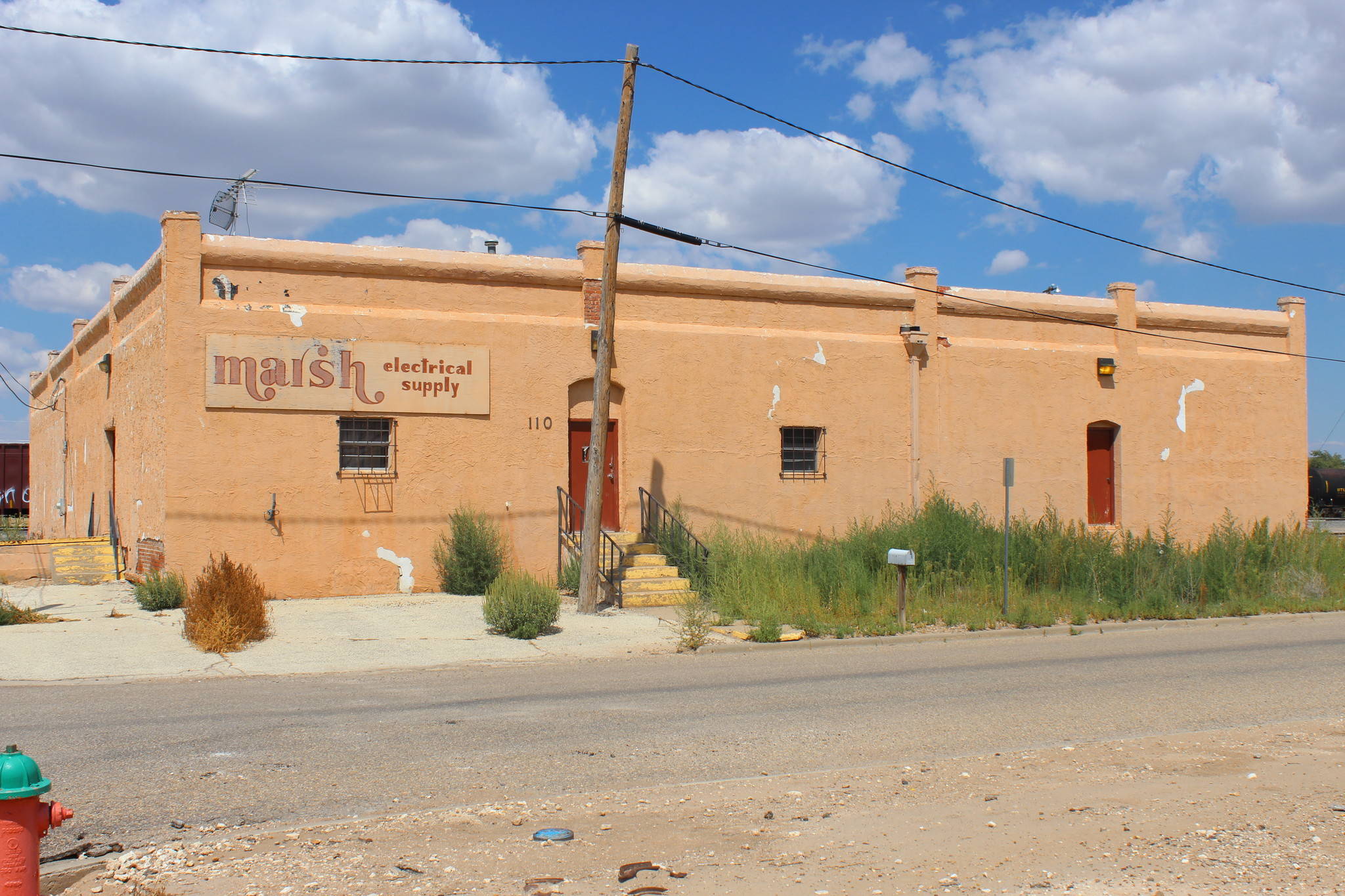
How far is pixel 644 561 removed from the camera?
16.9 metres

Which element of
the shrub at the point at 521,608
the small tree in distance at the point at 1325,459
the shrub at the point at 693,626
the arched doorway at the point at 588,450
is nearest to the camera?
the shrub at the point at 693,626

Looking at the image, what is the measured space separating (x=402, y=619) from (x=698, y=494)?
606cm

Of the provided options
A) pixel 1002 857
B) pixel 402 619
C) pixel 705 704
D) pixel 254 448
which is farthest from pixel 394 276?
pixel 1002 857

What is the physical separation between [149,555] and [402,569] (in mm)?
3845

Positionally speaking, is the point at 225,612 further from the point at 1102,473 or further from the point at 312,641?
the point at 1102,473

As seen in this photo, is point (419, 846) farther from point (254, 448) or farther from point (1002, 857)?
point (254, 448)

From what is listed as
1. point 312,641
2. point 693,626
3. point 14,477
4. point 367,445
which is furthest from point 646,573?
point 14,477

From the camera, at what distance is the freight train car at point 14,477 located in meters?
36.5

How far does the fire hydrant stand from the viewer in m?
3.99

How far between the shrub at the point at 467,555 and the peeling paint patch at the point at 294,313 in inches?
147

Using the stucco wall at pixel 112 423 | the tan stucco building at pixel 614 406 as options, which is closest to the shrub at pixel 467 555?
the tan stucco building at pixel 614 406

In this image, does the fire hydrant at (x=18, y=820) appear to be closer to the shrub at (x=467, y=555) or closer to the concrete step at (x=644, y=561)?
the shrub at (x=467, y=555)

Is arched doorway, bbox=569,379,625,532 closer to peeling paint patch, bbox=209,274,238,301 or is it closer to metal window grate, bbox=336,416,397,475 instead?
metal window grate, bbox=336,416,397,475

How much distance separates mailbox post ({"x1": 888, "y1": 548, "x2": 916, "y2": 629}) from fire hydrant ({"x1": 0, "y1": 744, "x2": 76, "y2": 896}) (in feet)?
35.2
